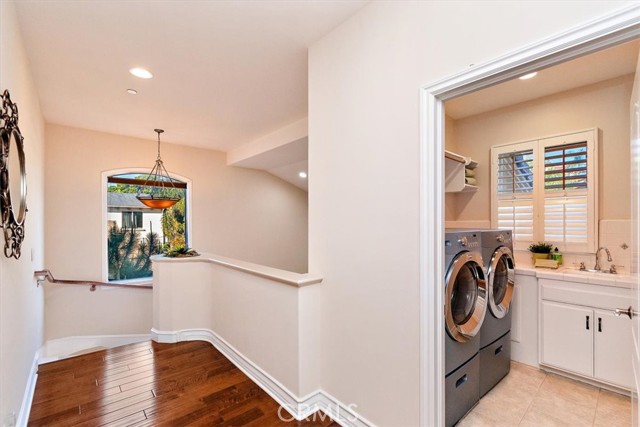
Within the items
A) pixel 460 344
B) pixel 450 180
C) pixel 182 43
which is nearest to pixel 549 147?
pixel 450 180

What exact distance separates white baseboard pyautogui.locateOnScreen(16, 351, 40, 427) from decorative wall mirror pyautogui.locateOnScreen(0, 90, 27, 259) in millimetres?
969

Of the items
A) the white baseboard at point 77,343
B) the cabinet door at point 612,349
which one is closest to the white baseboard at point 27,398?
the white baseboard at point 77,343

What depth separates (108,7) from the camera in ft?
5.69

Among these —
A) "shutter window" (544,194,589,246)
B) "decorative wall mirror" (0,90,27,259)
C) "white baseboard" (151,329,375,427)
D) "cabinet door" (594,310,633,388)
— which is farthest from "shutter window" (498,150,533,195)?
"decorative wall mirror" (0,90,27,259)

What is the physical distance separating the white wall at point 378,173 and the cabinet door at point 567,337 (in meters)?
1.68

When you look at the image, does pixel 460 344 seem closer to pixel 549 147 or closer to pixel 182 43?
pixel 549 147

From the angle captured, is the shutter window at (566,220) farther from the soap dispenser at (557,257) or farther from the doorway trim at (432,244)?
the doorway trim at (432,244)

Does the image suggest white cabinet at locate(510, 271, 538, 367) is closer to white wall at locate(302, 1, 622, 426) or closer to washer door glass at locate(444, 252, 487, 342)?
washer door glass at locate(444, 252, 487, 342)

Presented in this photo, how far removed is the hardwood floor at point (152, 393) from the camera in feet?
6.15

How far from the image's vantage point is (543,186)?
2885mm

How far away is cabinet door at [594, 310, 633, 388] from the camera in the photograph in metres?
2.08

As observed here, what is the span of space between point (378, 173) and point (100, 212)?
164 inches

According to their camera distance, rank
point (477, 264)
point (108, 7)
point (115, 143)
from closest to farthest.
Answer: point (108, 7) → point (477, 264) → point (115, 143)

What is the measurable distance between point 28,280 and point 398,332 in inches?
113
